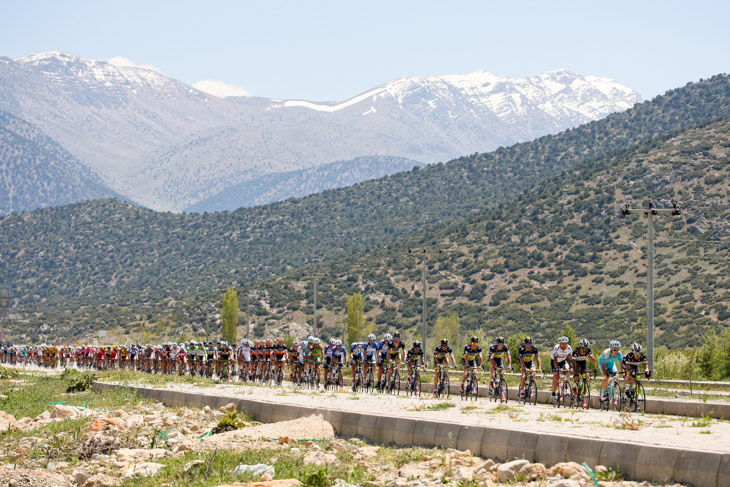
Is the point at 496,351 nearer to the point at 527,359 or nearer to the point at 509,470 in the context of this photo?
the point at 527,359

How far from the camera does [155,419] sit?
23.0 m

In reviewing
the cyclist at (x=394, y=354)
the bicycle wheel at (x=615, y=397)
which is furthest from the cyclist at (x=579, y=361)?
the cyclist at (x=394, y=354)

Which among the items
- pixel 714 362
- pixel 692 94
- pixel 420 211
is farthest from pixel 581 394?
pixel 692 94

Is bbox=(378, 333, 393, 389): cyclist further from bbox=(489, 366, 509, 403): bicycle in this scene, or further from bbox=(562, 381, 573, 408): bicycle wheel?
bbox=(562, 381, 573, 408): bicycle wheel

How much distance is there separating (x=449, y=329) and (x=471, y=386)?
5354 cm

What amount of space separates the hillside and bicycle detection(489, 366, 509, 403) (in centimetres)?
8739

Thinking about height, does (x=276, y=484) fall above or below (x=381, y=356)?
below

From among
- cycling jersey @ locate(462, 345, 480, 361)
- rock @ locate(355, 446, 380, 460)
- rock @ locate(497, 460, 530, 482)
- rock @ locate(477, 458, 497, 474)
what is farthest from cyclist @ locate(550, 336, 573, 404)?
rock @ locate(497, 460, 530, 482)

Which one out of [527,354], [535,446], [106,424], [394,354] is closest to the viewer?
[535,446]

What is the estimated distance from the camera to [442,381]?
1148 inches

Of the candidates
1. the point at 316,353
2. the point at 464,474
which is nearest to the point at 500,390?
the point at 316,353

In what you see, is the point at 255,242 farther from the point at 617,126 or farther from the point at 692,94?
the point at 692,94

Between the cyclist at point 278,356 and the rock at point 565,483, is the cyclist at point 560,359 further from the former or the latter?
the cyclist at point 278,356

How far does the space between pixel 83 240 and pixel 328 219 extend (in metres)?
46.0
